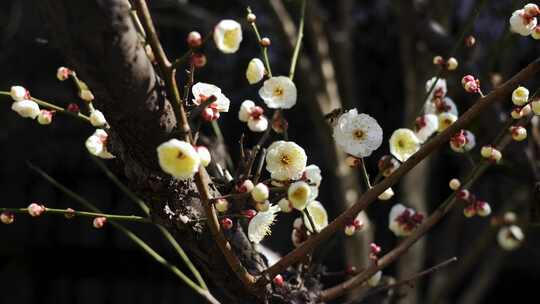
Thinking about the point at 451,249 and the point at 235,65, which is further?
the point at 235,65

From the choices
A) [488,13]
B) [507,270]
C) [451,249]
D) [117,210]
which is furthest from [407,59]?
[117,210]

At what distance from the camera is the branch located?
2.28 ft

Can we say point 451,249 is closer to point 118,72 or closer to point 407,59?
point 407,59

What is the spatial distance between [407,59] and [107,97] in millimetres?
1687

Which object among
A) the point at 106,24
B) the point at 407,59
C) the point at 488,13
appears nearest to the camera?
the point at 106,24

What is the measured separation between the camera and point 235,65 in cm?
273

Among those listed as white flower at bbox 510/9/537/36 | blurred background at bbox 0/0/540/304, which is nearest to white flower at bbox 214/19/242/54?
white flower at bbox 510/9/537/36

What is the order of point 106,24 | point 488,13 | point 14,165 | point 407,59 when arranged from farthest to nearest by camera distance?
point 14,165 < point 488,13 < point 407,59 < point 106,24

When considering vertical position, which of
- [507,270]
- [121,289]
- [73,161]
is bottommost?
[507,270]

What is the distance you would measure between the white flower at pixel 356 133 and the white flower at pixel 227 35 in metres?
0.16

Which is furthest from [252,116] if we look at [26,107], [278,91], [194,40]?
[26,107]

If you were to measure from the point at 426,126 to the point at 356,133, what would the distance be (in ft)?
0.73

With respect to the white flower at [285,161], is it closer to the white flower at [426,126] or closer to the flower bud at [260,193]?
the flower bud at [260,193]

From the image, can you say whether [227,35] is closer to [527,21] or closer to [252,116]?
[252,116]
